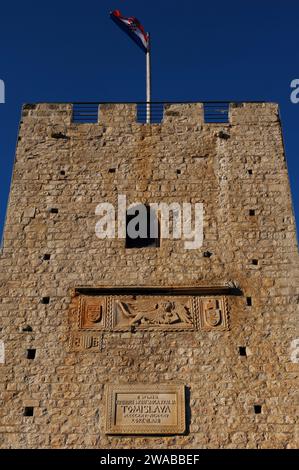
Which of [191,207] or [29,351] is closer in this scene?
[29,351]

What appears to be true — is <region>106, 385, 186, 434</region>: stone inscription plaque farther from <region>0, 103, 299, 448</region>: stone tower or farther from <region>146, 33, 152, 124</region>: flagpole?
<region>146, 33, 152, 124</region>: flagpole

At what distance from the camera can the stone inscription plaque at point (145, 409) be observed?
24.8ft

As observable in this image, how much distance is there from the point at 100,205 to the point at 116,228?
21.7 inches

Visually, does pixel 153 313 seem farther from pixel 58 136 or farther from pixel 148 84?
pixel 148 84

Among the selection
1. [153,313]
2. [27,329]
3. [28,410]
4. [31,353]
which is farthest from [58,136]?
[28,410]

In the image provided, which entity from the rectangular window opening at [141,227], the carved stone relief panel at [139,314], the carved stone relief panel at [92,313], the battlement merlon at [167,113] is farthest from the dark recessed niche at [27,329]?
the battlement merlon at [167,113]

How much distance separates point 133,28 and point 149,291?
6.68m

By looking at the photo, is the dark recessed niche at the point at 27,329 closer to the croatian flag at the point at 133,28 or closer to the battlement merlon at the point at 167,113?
the battlement merlon at the point at 167,113

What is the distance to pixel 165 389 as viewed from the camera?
7.84 meters

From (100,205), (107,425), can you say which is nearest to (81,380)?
(107,425)

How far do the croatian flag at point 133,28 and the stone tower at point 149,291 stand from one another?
2.44 m

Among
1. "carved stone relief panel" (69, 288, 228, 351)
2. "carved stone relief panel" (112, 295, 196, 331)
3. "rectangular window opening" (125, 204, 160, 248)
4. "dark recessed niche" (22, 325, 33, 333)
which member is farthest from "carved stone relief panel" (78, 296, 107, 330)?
"rectangular window opening" (125, 204, 160, 248)

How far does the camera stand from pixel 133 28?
481 inches
